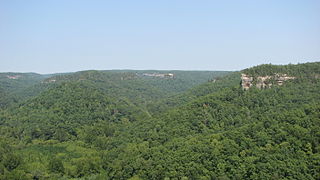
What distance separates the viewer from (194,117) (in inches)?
3216

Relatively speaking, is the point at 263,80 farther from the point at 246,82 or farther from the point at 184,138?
the point at 184,138

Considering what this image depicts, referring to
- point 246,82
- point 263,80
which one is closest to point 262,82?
point 263,80

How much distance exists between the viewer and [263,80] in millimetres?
92750

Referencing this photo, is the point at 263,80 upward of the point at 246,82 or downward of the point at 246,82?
upward

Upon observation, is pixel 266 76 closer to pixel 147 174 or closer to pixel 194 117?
pixel 194 117

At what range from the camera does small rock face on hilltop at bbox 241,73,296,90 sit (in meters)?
91.1

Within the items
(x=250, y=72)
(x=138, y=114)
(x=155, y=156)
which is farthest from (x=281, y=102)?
(x=138, y=114)

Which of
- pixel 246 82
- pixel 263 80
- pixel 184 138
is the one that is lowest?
pixel 184 138

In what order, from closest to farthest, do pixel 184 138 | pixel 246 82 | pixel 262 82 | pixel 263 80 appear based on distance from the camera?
pixel 184 138 → pixel 262 82 → pixel 263 80 → pixel 246 82

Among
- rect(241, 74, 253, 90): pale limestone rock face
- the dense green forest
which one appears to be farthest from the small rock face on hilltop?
the dense green forest

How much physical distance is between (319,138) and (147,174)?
32141 mm

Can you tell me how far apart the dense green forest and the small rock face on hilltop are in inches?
66.0

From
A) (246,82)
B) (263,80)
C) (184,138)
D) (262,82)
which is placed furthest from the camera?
(246,82)

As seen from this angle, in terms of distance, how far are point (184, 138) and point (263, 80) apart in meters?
34.6
